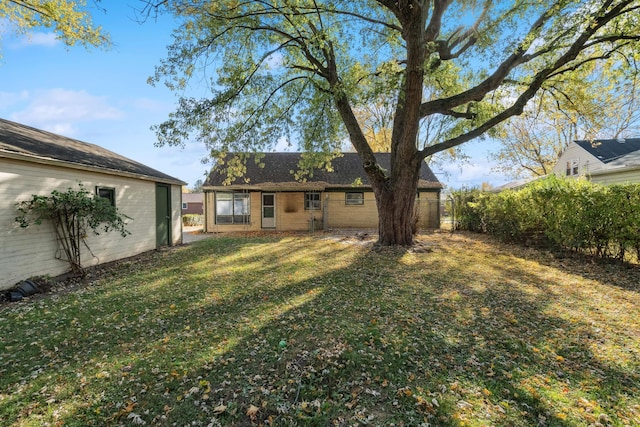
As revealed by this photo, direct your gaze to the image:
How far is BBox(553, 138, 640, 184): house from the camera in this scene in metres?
12.8

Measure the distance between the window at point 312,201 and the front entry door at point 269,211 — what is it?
192 centimetres

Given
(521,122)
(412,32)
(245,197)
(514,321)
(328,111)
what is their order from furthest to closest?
(521,122) < (245,197) < (328,111) < (412,32) < (514,321)

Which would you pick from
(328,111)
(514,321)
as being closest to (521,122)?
(328,111)

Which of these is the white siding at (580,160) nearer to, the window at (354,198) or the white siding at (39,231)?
the window at (354,198)

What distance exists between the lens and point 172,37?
875 cm

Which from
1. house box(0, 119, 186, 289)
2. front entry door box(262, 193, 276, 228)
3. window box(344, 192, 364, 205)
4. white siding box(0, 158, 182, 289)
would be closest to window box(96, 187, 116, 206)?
house box(0, 119, 186, 289)

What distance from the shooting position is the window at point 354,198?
59.0ft

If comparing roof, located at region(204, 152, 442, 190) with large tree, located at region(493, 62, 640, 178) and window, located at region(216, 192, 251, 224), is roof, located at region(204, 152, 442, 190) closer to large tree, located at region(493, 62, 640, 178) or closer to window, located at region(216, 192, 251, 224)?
window, located at region(216, 192, 251, 224)

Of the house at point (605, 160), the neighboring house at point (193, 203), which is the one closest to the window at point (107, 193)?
the house at point (605, 160)

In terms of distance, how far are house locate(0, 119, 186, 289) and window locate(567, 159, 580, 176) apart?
2424 centimetres

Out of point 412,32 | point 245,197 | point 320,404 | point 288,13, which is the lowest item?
point 320,404

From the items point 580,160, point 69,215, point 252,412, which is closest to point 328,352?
point 252,412

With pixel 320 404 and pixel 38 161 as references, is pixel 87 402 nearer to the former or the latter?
pixel 320 404

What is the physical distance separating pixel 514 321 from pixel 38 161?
9578 mm
